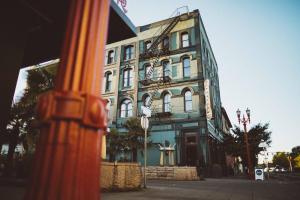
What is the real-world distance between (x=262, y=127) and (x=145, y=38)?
1724 centimetres

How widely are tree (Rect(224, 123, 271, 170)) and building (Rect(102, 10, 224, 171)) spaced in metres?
1.74

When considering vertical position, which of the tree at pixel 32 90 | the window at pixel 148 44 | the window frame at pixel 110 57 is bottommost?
the tree at pixel 32 90

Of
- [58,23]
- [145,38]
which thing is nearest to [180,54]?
[145,38]

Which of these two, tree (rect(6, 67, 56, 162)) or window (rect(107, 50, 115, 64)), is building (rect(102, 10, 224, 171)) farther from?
tree (rect(6, 67, 56, 162))

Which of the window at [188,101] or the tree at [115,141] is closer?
the tree at [115,141]

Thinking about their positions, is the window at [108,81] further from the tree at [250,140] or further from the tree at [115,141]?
the tree at [250,140]

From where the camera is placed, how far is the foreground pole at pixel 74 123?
840mm

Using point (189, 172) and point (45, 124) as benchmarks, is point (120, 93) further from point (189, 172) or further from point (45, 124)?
point (45, 124)

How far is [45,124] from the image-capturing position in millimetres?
904

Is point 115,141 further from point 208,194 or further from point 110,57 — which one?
point 208,194

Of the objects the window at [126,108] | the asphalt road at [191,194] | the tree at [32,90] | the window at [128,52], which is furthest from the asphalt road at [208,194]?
the window at [128,52]

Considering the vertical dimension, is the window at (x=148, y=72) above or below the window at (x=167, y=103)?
above

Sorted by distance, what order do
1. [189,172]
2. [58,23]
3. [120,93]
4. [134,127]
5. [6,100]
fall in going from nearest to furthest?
[6,100]
[58,23]
[189,172]
[134,127]
[120,93]

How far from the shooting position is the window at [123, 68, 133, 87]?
26.8 m
